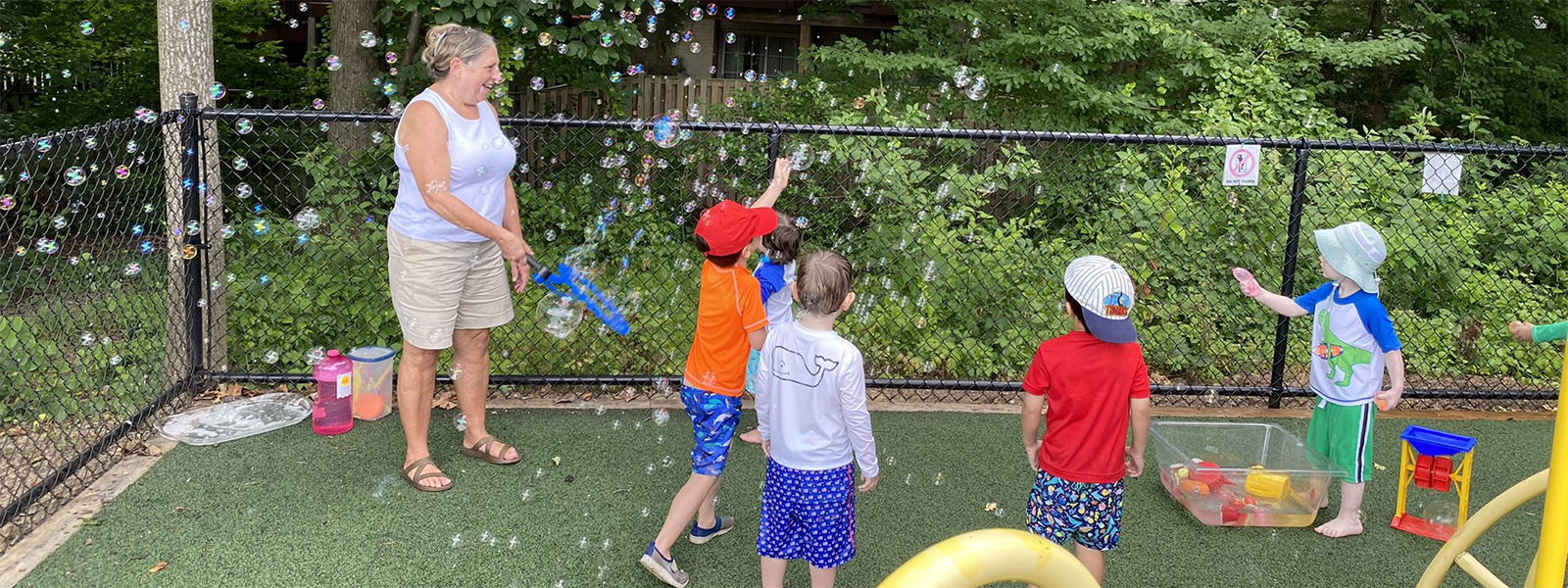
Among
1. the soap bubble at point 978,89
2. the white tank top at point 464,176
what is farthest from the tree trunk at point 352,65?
the white tank top at point 464,176

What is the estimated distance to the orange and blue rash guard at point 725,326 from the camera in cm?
305

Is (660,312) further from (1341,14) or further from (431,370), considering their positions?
(1341,14)

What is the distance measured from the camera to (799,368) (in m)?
2.73

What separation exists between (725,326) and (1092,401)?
1003 mm

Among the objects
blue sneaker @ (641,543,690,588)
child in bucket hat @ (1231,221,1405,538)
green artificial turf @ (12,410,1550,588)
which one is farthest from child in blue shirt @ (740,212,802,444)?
child in bucket hat @ (1231,221,1405,538)

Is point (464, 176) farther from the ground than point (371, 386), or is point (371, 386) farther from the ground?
point (464, 176)

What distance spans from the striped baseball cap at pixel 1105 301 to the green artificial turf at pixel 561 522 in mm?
948

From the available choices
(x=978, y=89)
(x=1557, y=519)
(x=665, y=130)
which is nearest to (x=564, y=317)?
(x=665, y=130)

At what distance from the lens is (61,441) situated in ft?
14.8

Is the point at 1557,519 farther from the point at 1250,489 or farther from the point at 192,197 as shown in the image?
the point at 192,197

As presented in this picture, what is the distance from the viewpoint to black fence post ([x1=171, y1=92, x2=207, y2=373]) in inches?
179

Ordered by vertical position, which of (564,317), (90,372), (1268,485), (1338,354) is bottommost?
(90,372)

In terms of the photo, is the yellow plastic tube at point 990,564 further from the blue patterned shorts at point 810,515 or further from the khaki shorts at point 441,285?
the khaki shorts at point 441,285

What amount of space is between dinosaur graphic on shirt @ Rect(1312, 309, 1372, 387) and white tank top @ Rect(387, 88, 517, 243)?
2.72m
